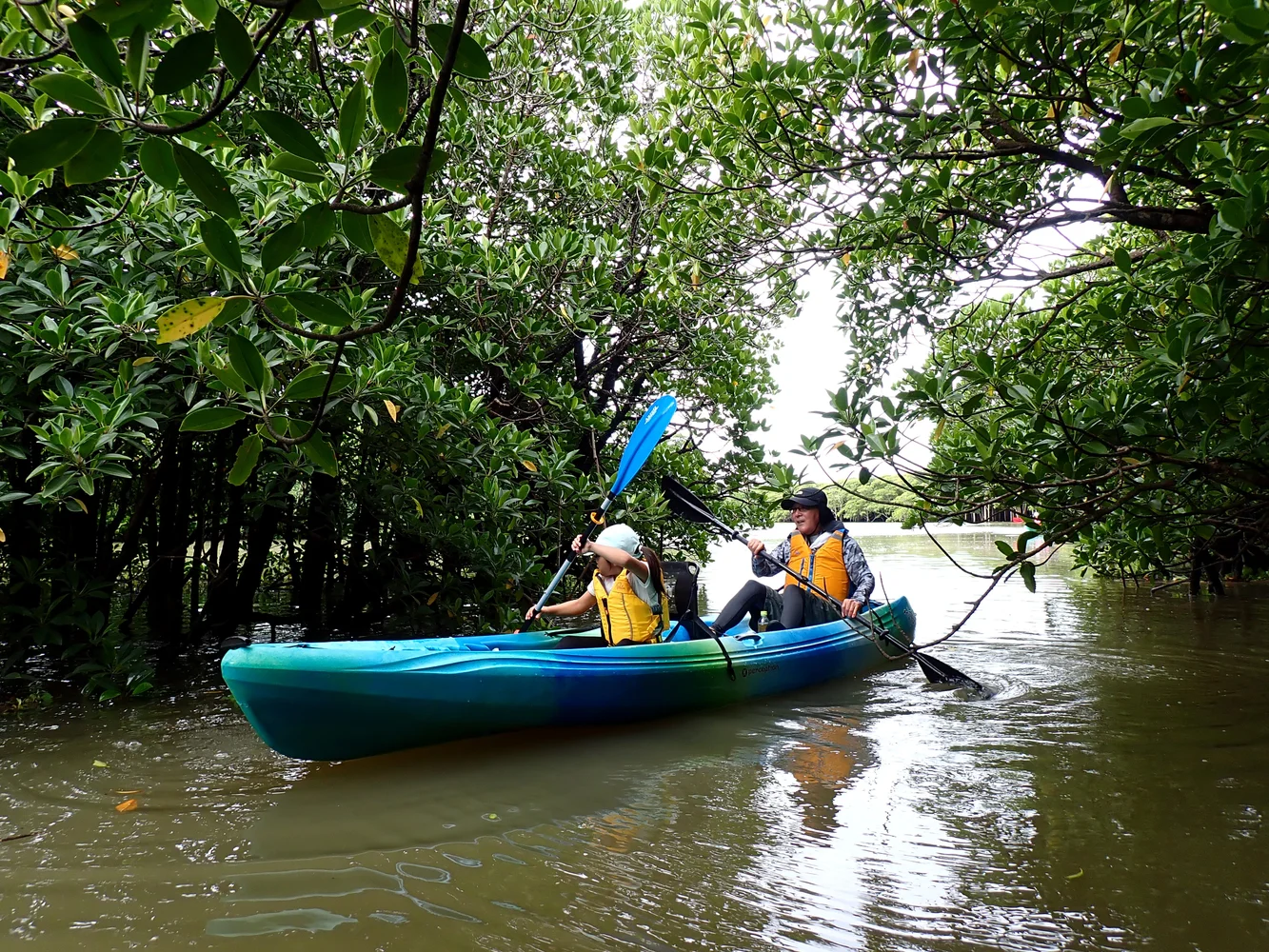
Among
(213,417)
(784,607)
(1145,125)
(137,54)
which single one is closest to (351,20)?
(137,54)

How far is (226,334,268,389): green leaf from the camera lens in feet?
3.51

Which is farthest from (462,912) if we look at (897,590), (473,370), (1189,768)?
(897,590)

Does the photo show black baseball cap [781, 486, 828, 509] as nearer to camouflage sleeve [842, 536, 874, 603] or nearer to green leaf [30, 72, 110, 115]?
camouflage sleeve [842, 536, 874, 603]

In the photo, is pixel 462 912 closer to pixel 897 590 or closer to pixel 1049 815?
pixel 1049 815

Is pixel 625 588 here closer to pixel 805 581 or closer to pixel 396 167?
pixel 805 581

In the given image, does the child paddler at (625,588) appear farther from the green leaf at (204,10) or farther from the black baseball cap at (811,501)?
the green leaf at (204,10)

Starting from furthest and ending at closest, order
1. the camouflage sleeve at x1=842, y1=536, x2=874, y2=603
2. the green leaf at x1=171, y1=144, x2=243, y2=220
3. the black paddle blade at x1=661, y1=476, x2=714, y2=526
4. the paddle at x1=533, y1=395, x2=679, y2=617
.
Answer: the black paddle blade at x1=661, y1=476, x2=714, y2=526 → the camouflage sleeve at x1=842, y1=536, x2=874, y2=603 → the paddle at x1=533, y1=395, x2=679, y2=617 → the green leaf at x1=171, y1=144, x2=243, y2=220

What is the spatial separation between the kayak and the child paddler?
245 millimetres

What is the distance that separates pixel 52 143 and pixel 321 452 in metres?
0.47

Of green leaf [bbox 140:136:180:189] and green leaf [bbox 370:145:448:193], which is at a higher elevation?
green leaf [bbox 140:136:180:189]

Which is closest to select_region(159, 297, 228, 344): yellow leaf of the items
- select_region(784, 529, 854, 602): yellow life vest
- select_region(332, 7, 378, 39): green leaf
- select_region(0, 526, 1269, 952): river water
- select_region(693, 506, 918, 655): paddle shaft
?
select_region(332, 7, 378, 39): green leaf

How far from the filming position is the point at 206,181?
0.96m

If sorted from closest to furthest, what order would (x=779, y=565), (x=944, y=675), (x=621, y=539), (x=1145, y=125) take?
1. (x=1145, y=125)
2. (x=621, y=539)
3. (x=944, y=675)
4. (x=779, y=565)

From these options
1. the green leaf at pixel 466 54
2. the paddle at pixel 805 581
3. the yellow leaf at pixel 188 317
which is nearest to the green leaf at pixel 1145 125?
the green leaf at pixel 466 54
